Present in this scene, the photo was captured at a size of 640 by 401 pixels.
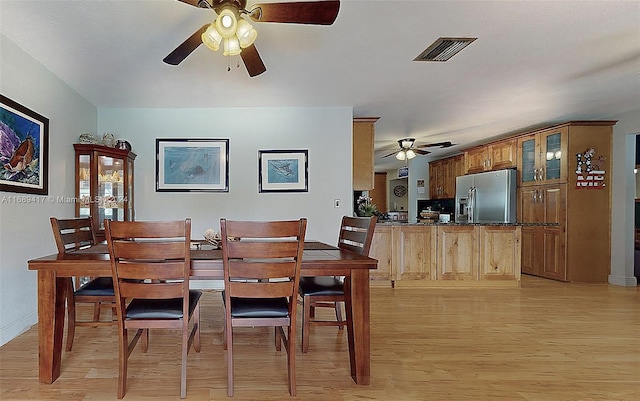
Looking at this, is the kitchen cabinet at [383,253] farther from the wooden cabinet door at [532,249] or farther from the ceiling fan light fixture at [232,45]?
the ceiling fan light fixture at [232,45]

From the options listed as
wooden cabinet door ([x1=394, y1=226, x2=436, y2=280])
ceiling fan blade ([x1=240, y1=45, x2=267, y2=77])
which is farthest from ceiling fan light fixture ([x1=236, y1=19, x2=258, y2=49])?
wooden cabinet door ([x1=394, y1=226, x2=436, y2=280])

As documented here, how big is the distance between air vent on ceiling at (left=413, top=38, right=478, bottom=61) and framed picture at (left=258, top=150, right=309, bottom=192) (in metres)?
2.04

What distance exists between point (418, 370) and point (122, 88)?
12.5 feet

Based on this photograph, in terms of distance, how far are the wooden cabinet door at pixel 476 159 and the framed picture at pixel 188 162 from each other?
466 cm

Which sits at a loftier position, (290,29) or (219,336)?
(290,29)

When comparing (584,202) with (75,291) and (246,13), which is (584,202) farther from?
(75,291)

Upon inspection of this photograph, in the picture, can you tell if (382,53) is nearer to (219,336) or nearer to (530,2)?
(530,2)

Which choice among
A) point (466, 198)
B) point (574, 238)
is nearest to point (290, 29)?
point (574, 238)

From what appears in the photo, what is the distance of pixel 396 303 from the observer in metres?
4.00

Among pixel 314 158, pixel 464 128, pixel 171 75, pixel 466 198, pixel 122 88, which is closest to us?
pixel 171 75

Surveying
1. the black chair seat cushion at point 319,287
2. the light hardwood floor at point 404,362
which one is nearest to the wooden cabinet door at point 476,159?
the light hardwood floor at point 404,362

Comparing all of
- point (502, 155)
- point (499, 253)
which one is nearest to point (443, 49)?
point (499, 253)

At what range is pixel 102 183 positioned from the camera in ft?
13.5

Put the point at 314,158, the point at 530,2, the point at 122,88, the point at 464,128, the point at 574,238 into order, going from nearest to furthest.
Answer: the point at 530,2 < the point at 122,88 < the point at 314,158 < the point at 574,238 < the point at 464,128
